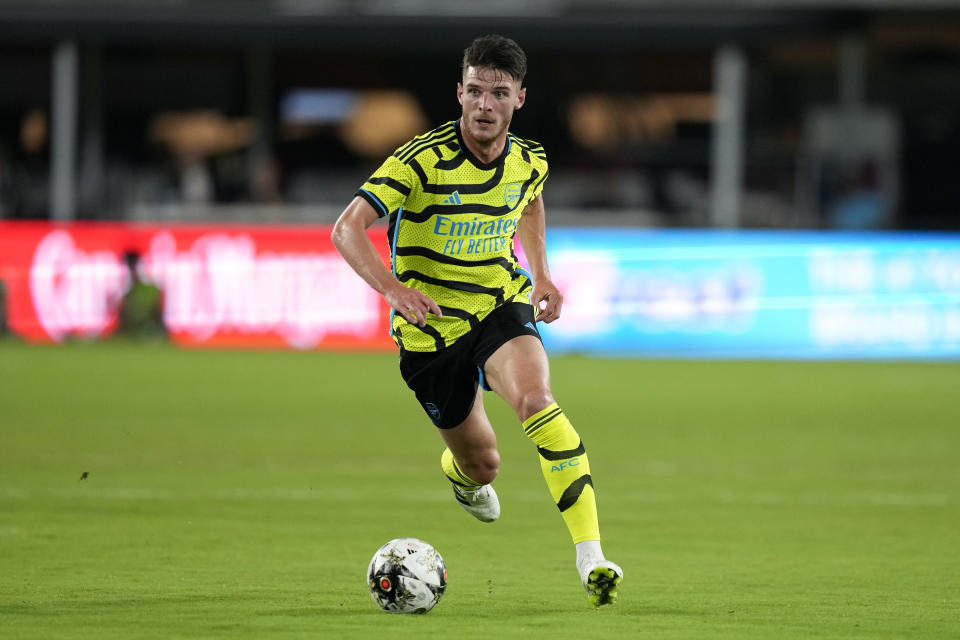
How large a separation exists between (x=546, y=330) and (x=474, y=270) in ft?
43.6

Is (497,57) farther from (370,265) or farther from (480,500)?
(480,500)

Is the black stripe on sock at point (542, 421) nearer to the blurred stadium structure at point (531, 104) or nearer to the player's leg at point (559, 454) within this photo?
→ the player's leg at point (559, 454)

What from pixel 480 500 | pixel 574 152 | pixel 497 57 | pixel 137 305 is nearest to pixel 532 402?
pixel 497 57

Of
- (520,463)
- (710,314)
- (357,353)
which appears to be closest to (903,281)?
(710,314)

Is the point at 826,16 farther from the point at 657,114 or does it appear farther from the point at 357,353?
the point at 357,353

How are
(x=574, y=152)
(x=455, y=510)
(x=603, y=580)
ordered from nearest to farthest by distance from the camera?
(x=603, y=580)
(x=455, y=510)
(x=574, y=152)

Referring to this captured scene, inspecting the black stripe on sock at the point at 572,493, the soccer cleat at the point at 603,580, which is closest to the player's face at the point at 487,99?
the black stripe on sock at the point at 572,493

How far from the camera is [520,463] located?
11.2 meters

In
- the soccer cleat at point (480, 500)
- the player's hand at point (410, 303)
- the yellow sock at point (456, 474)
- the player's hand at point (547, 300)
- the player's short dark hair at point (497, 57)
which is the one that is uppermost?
the player's short dark hair at point (497, 57)

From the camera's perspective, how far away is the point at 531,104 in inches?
1136

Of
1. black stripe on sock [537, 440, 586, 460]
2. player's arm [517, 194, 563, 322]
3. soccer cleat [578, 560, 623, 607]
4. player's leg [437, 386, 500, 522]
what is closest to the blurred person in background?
player's leg [437, 386, 500, 522]

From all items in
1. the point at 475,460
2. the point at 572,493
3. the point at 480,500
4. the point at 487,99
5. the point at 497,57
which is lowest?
the point at 480,500

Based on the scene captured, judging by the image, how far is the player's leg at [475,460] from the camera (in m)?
7.06

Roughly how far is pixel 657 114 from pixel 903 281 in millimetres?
10131
